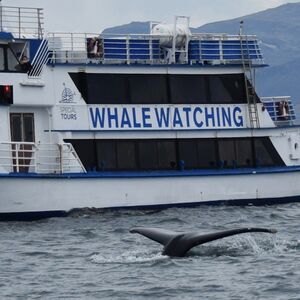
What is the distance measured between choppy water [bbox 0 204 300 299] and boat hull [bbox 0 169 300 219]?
1.18 meters

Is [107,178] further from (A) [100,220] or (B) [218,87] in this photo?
(B) [218,87]

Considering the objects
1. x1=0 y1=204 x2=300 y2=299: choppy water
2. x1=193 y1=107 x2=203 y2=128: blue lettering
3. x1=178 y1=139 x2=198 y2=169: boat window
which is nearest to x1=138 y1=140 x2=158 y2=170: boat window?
x1=178 y1=139 x2=198 y2=169: boat window

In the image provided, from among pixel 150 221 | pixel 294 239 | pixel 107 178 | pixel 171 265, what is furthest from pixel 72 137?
pixel 171 265

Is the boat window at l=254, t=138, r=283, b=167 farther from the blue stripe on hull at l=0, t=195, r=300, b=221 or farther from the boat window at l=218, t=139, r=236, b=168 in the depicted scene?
the blue stripe on hull at l=0, t=195, r=300, b=221

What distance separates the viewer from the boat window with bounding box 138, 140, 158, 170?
3988 cm

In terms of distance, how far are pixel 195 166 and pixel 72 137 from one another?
430 cm

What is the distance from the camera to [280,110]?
4347 centimetres

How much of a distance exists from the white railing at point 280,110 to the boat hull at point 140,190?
2.00m

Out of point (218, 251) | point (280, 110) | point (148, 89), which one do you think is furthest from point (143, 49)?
point (218, 251)

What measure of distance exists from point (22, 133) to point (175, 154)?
5.00 m

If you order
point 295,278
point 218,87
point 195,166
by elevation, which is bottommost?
point 295,278

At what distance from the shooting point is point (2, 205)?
36.3m

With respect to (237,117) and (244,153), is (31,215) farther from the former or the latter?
(237,117)

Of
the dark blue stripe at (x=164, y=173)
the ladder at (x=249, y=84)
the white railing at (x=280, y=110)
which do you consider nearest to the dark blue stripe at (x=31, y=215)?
the dark blue stripe at (x=164, y=173)
